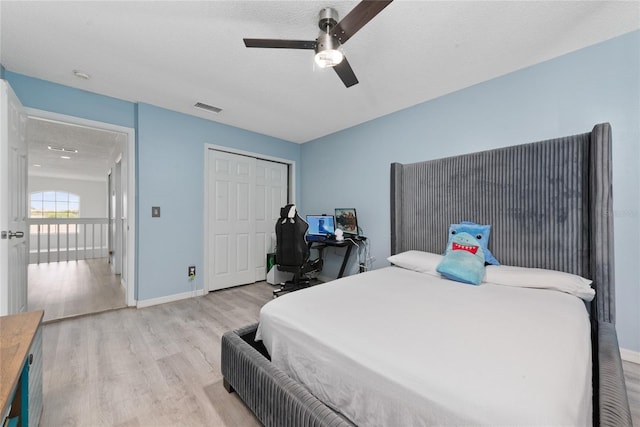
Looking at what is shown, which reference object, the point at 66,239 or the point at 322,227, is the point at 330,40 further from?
the point at 66,239

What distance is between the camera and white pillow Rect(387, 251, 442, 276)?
2207 millimetres

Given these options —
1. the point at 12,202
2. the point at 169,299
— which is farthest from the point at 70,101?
the point at 169,299

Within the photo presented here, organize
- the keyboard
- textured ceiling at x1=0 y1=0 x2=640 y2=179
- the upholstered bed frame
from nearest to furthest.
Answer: the upholstered bed frame → textured ceiling at x1=0 y1=0 x2=640 y2=179 → the keyboard

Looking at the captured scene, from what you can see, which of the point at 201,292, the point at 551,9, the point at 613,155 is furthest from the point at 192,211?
the point at 613,155

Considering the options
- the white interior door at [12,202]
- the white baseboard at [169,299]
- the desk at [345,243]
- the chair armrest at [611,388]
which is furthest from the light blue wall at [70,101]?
the chair armrest at [611,388]

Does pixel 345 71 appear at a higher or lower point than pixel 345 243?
higher

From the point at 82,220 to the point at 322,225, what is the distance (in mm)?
6422

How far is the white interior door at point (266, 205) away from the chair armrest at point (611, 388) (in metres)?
3.85

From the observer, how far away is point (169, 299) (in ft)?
10.5

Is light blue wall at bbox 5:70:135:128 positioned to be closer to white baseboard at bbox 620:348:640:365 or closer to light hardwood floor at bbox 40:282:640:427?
light hardwood floor at bbox 40:282:640:427

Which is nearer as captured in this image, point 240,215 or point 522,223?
point 522,223

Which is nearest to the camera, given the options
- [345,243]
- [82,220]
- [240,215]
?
[345,243]

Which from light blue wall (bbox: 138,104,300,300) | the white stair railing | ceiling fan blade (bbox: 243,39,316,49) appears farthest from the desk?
the white stair railing

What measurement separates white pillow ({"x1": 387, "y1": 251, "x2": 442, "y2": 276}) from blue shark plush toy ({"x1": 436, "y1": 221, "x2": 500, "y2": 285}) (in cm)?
10
